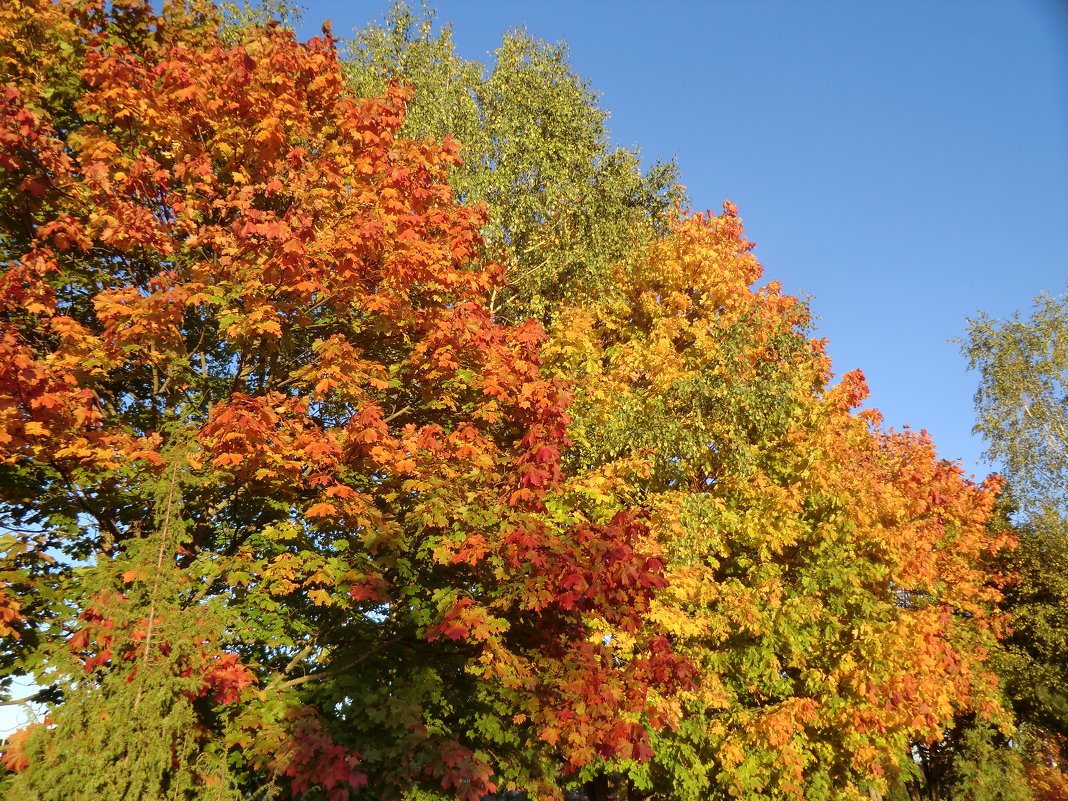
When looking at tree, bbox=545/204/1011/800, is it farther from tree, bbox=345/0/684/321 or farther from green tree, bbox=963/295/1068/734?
green tree, bbox=963/295/1068/734

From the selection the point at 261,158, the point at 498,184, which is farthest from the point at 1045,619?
the point at 261,158

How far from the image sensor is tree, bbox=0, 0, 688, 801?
22.1 feet

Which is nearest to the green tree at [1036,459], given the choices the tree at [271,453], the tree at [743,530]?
the tree at [743,530]

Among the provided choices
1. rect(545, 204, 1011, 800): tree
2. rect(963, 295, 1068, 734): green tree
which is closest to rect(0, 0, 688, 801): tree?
rect(545, 204, 1011, 800): tree

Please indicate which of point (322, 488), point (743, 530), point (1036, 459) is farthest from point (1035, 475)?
point (322, 488)

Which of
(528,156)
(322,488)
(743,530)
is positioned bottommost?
(322,488)

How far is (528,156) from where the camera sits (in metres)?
15.5

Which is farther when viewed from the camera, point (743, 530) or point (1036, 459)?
point (1036, 459)

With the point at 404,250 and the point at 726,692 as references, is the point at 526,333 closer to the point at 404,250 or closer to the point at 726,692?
the point at 404,250

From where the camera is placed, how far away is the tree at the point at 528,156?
15.0 metres

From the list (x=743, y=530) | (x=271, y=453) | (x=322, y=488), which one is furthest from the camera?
(x=743, y=530)

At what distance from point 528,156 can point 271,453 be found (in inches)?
417

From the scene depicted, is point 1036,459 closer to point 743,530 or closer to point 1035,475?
point 1035,475

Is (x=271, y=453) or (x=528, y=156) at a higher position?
(x=528, y=156)
